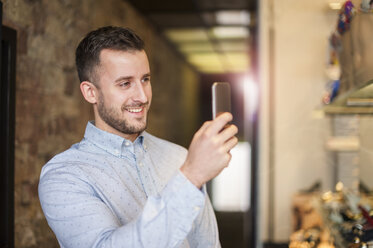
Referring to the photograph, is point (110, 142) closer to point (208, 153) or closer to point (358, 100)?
point (208, 153)

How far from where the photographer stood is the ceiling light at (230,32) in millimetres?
4480

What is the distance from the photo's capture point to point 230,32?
15.3ft

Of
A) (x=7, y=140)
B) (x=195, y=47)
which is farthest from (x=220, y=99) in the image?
(x=195, y=47)

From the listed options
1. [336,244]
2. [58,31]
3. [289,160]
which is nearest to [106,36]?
[58,31]

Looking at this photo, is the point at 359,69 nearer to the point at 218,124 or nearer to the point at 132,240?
the point at 218,124

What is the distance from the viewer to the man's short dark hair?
1.16 meters

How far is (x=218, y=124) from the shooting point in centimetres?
82

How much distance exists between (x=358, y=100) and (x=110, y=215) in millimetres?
1215

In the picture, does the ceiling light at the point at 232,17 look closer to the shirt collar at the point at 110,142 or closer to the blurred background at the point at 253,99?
the blurred background at the point at 253,99

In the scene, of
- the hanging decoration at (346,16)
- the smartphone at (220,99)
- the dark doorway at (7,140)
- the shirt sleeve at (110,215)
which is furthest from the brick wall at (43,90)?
the hanging decoration at (346,16)

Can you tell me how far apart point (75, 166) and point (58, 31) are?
1275mm

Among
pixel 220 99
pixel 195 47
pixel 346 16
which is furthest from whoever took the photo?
pixel 195 47

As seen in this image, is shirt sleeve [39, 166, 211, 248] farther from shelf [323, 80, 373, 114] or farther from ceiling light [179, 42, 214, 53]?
ceiling light [179, 42, 214, 53]

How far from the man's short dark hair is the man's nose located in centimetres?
11
